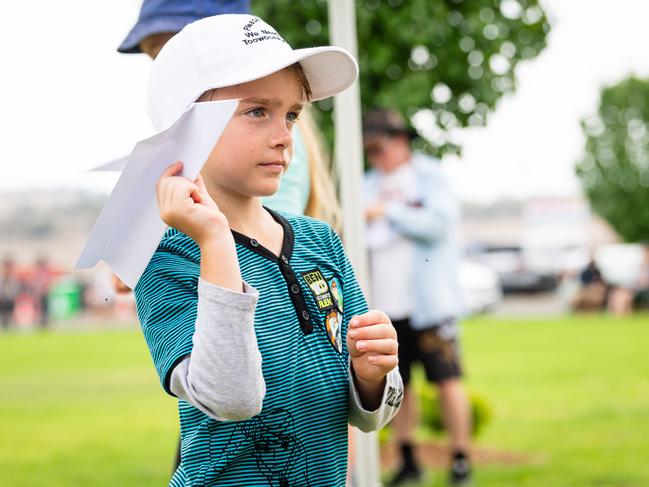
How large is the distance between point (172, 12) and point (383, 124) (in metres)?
3.09

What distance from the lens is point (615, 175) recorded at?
4744cm

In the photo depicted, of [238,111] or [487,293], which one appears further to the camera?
[487,293]

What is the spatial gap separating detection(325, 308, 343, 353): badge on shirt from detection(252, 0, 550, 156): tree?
478 cm

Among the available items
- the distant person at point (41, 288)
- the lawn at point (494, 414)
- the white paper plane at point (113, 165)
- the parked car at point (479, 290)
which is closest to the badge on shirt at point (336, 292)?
the white paper plane at point (113, 165)

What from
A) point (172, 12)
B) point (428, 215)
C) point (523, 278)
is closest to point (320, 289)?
point (172, 12)

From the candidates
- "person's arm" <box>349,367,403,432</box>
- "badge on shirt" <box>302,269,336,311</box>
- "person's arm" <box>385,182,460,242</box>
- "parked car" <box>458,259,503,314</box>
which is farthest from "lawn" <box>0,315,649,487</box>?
"parked car" <box>458,259,503,314</box>

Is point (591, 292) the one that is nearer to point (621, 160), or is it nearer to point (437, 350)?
point (437, 350)

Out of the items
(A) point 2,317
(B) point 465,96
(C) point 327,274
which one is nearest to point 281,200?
(C) point 327,274

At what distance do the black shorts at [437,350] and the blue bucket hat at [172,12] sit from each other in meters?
3.08

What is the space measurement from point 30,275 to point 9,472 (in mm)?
22239

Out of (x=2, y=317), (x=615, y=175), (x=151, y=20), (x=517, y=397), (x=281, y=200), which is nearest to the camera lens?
(x=281, y=200)

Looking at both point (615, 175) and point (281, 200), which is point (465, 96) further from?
point (615, 175)

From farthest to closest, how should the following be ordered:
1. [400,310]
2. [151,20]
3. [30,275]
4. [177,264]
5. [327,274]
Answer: [30,275] < [400,310] < [151,20] < [327,274] < [177,264]

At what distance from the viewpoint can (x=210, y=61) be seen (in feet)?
5.25
